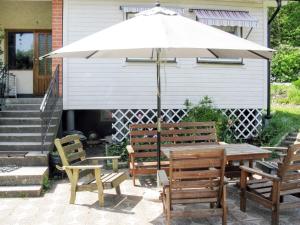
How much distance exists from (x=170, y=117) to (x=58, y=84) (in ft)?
10.2

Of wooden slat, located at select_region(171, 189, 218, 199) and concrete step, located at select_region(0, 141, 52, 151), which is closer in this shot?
wooden slat, located at select_region(171, 189, 218, 199)

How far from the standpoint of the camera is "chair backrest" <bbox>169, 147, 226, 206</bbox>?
4.84m

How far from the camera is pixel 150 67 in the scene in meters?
10.7

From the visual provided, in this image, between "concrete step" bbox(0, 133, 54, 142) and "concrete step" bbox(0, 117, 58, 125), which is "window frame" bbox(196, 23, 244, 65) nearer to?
"concrete step" bbox(0, 117, 58, 125)

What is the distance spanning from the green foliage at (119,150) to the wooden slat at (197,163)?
15.7 ft

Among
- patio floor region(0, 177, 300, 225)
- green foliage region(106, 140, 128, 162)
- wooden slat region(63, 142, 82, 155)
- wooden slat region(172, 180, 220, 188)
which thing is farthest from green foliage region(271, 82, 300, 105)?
wooden slat region(172, 180, 220, 188)

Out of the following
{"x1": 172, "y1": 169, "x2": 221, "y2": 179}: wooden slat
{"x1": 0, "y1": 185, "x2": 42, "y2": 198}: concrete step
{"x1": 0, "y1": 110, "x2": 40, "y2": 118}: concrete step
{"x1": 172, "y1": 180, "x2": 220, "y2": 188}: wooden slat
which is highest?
{"x1": 0, "y1": 110, "x2": 40, "y2": 118}: concrete step

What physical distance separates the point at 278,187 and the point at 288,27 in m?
24.1

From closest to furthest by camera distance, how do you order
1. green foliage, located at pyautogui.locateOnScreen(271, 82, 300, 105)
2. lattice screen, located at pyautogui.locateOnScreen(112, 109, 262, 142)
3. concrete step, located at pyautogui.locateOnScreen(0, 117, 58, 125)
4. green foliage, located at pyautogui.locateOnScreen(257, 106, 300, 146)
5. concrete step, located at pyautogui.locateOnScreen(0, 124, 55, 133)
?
concrete step, located at pyautogui.locateOnScreen(0, 124, 55, 133), concrete step, located at pyautogui.locateOnScreen(0, 117, 58, 125), lattice screen, located at pyautogui.locateOnScreen(112, 109, 262, 142), green foliage, located at pyautogui.locateOnScreen(257, 106, 300, 146), green foliage, located at pyautogui.locateOnScreen(271, 82, 300, 105)

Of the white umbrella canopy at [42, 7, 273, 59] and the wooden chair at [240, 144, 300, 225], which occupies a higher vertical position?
the white umbrella canopy at [42, 7, 273, 59]

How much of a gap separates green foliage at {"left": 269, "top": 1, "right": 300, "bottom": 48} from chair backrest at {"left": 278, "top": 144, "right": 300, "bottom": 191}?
23212mm

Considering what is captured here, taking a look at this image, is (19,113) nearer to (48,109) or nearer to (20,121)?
(20,121)

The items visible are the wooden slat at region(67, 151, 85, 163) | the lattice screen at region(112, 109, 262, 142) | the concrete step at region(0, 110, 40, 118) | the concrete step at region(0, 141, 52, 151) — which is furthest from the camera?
the lattice screen at region(112, 109, 262, 142)

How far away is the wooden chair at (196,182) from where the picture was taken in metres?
4.84
